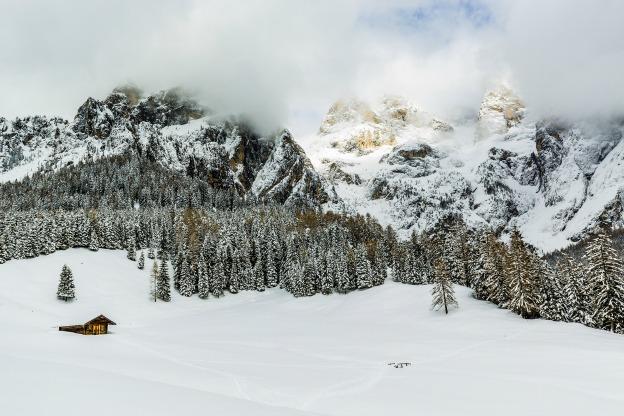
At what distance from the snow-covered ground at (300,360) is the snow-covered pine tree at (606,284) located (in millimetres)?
3756

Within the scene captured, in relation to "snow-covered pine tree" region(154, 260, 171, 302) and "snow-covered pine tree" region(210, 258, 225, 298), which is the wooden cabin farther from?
"snow-covered pine tree" region(210, 258, 225, 298)

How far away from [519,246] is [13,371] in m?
71.2

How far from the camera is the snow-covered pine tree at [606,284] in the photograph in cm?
5406

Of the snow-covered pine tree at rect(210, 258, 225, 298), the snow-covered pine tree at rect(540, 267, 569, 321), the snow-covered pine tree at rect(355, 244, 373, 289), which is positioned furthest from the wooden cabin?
the snow-covered pine tree at rect(355, 244, 373, 289)

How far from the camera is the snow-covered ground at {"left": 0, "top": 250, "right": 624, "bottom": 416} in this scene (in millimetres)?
13539

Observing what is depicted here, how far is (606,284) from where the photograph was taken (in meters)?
54.3

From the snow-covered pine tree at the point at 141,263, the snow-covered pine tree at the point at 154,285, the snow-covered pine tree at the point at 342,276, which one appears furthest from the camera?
the snow-covered pine tree at the point at 141,263

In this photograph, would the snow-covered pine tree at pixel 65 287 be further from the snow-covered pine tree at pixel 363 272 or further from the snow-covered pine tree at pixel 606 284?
the snow-covered pine tree at pixel 606 284

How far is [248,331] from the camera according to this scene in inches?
2640

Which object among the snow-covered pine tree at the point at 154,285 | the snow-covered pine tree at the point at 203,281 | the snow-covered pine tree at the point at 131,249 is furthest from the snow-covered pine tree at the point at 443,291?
the snow-covered pine tree at the point at 131,249

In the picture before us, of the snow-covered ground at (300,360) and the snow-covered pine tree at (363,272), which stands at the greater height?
the snow-covered pine tree at (363,272)

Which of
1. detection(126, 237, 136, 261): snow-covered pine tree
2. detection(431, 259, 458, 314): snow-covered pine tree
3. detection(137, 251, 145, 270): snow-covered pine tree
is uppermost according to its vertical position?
detection(126, 237, 136, 261): snow-covered pine tree

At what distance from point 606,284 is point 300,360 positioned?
3977 centimetres

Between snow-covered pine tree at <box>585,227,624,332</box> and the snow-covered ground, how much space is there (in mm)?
3756
